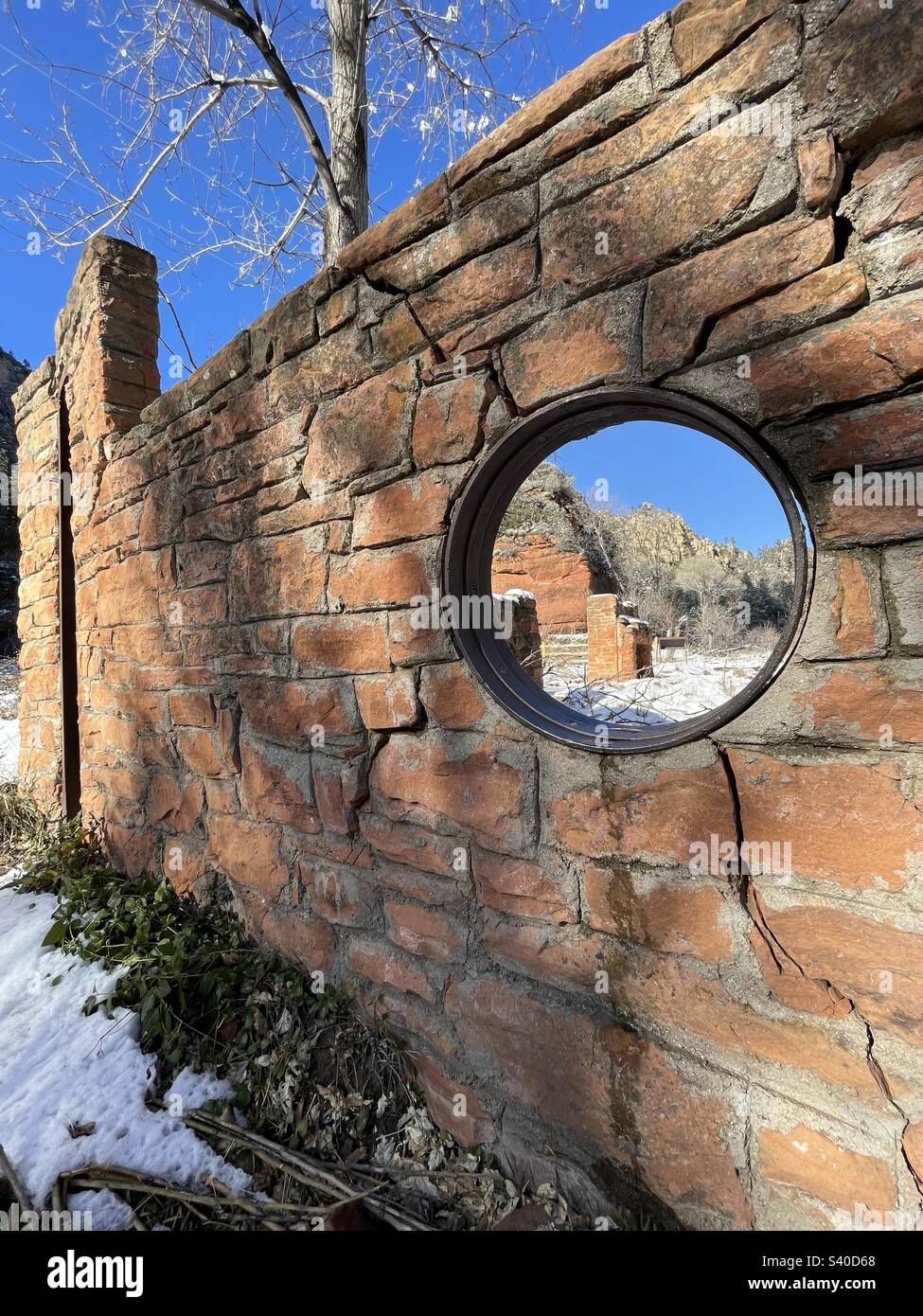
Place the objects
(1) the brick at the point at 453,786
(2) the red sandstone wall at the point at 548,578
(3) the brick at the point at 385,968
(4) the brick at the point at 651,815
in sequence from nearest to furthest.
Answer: (4) the brick at the point at 651,815
(1) the brick at the point at 453,786
(3) the brick at the point at 385,968
(2) the red sandstone wall at the point at 548,578

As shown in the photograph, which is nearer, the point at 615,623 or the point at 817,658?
the point at 817,658

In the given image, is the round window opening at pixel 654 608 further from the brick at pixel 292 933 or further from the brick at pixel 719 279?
the brick at pixel 292 933

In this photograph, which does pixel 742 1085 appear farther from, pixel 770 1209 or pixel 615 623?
pixel 615 623

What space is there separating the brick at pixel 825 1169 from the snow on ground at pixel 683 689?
0.78 m

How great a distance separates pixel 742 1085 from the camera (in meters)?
1.11

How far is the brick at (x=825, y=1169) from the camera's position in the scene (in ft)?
3.26

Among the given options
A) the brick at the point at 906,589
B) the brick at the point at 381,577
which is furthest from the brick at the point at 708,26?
the brick at the point at 381,577

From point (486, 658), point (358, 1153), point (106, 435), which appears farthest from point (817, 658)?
point (106, 435)

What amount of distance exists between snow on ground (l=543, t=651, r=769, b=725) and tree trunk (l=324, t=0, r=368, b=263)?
3630 millimetres

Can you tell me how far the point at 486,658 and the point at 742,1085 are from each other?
0.99 metres

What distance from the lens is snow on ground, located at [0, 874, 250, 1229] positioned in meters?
1.52

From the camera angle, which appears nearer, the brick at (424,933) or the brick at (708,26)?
the brick at (708,26)

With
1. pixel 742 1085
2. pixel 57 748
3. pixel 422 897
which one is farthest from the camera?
pixel 57 748

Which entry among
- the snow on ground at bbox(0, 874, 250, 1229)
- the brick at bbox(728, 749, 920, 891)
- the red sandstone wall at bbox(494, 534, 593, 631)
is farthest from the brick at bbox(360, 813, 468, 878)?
the red sandstone wall at bbox(494, 534, 593, 631)
